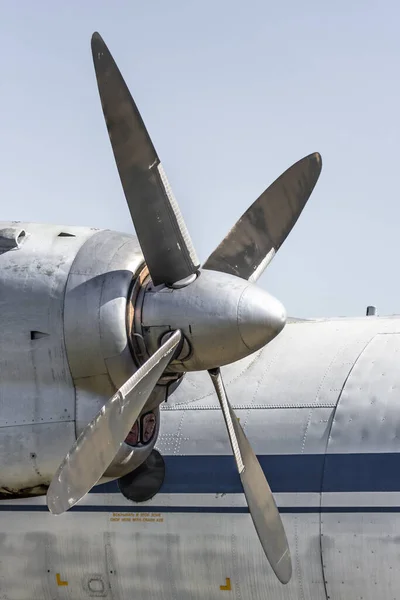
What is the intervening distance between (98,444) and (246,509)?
3.39 meters

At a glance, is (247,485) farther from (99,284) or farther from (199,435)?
(99,284)

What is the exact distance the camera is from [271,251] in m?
12.2

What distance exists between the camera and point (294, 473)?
12.7 metres

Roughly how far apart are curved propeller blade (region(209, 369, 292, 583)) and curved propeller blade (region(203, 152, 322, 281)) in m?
1.34

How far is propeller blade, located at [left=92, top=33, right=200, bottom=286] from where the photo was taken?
10.7 metres

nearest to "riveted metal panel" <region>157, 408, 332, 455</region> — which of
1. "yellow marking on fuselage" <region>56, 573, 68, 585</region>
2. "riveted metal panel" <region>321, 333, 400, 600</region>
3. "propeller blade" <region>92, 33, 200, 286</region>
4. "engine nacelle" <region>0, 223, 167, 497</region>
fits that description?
"riveted metal panel" <region>321, 333, 400, 600</region>

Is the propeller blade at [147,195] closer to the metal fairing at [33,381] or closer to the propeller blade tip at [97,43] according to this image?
the propeller blade tip at [97,43]

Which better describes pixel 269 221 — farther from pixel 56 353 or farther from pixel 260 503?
pixel 260 503

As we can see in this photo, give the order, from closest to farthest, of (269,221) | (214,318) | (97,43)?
(97,43), (214,318), (269,221)

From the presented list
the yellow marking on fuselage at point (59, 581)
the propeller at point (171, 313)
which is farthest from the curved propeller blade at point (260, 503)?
the yellow marking on fuselage at point (59, 581)

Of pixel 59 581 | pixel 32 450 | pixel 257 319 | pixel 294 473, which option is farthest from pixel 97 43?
pixel 59 581

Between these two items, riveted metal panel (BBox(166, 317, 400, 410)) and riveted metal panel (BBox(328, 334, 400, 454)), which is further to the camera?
riveted metal panel (BBox(166, 317, 400, 410))

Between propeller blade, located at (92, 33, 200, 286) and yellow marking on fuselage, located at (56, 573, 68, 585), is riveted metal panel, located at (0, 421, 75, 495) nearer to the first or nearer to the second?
propeller blade, located at (92, 33, 200, 286)

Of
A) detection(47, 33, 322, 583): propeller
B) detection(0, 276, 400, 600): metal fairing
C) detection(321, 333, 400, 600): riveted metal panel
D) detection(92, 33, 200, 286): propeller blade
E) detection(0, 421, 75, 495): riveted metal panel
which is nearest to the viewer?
detection(47, 33, 322, 583): propeller
